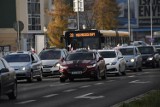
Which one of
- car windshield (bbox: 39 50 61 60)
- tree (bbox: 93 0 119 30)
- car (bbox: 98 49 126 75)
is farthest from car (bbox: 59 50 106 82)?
tree (bbox: 93 0 119 30)

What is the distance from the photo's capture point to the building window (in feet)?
331

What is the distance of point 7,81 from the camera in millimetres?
21094

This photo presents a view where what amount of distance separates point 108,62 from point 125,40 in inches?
845

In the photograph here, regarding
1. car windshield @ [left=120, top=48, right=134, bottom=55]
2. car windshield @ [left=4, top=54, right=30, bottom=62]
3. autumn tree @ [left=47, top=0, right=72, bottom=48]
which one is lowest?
car windshield @ [left=4, top=54, right=30, bottom=62]

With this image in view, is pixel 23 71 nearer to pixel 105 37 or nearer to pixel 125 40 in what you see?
pixel 105 37

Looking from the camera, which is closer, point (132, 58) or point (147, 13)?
point (132, 58)

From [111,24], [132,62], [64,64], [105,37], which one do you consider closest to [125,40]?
[105,37]

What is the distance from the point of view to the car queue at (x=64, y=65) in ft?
73.0

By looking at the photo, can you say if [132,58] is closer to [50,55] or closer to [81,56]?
[50,55]

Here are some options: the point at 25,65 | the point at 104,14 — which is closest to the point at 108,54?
the point at 25,65

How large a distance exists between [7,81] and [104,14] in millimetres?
60232

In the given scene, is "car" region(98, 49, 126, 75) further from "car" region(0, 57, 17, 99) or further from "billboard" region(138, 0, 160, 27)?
"billboard" region(138, 0, 160, 27)

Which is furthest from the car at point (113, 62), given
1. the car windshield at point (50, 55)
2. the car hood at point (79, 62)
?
the car hood at point (79, 62)

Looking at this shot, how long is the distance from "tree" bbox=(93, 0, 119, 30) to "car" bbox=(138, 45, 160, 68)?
26535 mm
